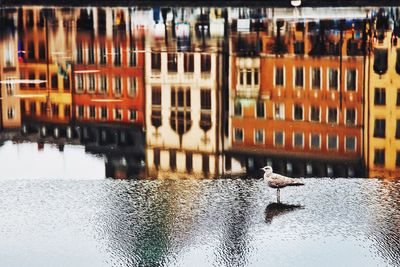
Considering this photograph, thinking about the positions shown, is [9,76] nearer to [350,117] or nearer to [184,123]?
[184,123]

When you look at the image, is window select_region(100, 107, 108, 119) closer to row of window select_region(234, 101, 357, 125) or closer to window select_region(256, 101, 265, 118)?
row of window select_region(234, 101, 357, 125)

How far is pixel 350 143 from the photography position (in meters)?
21.7

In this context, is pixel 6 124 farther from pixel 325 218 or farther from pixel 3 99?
pixel 325 218

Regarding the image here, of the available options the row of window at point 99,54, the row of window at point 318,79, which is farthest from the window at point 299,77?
the row of window at point 99,54

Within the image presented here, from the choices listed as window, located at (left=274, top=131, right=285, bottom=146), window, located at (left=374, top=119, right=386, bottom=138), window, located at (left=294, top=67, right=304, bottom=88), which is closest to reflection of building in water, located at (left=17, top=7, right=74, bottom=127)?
window, located at (left=274, top=131, right=285, bottom=146)

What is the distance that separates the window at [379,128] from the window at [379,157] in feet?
7.56

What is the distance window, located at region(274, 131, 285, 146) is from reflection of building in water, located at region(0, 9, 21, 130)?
6621 mm

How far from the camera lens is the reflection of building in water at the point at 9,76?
992 inches

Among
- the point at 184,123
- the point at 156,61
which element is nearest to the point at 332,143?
the point at 184,123

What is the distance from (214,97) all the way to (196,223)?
1640cm

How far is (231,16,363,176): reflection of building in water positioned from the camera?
19.5 meters

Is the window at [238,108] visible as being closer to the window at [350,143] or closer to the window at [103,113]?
the window at [103,113]

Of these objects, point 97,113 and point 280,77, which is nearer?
point 97,113

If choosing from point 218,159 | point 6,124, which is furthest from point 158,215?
point 6,124
